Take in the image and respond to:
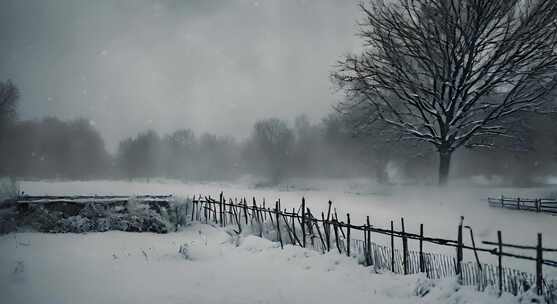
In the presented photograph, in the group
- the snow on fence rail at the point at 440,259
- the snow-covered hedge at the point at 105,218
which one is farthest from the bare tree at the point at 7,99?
the snow on fence rail at the point at 440,259

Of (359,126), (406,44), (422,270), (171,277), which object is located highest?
(406,44)

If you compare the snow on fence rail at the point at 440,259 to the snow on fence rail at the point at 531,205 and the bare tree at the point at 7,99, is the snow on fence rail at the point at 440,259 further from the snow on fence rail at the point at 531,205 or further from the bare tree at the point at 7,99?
the bare tree at the point at 7,99

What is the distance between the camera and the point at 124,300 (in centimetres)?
836

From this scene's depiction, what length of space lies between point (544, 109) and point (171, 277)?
71.8 ft

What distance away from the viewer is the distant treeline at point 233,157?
4269 centimetres

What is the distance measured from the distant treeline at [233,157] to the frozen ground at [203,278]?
73.6 feet

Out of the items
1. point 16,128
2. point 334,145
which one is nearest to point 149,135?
point 16,128

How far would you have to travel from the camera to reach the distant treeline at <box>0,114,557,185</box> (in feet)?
140

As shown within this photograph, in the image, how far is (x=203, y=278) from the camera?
1009 centimetres

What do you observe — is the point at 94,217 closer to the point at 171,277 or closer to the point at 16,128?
the point at 171,277

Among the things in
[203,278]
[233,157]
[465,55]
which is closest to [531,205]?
[465,55]

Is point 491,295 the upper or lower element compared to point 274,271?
upper

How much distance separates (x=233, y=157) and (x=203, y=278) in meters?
91.9

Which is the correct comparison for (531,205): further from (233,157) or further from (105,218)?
(233,157)
